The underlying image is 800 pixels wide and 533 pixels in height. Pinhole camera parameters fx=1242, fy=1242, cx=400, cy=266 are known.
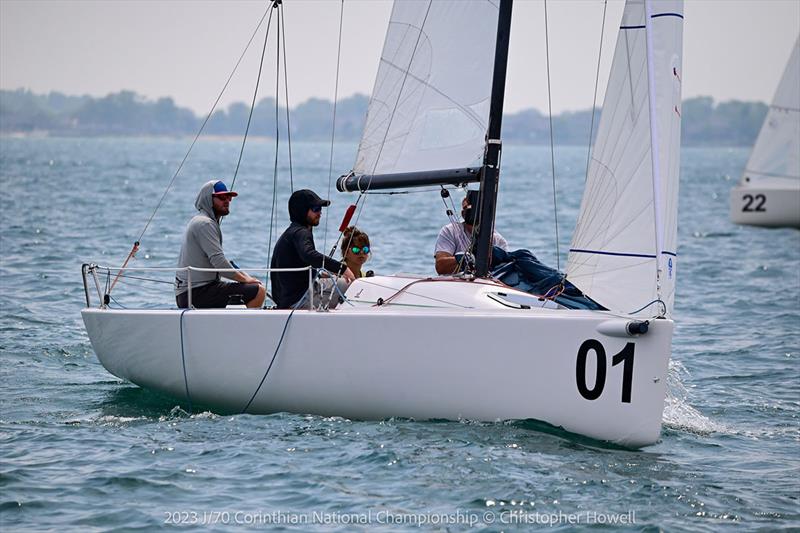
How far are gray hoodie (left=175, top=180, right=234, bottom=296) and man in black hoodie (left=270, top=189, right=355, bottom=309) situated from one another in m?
0.40

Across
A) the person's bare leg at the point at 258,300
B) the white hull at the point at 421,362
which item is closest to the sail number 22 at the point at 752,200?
the white hull at the point at 421,362

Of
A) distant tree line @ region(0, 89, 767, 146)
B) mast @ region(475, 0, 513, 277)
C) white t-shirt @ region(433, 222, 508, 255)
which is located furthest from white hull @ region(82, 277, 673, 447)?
distant tree line @ region(0, 89, 767, 146)

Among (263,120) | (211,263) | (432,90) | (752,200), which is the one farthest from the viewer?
(263,120)

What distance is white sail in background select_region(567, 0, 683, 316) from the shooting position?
7.87 metres

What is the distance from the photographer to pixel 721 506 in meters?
6.71

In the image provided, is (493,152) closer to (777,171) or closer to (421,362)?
(421,362)

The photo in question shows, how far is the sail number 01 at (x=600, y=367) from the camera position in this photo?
726 centimetres

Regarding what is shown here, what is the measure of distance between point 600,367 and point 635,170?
4.73 feet

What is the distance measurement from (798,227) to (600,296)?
21.0m

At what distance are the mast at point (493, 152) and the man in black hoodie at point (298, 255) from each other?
37.7 inches

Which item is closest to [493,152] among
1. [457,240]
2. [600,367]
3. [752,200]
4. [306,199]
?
[457,240]

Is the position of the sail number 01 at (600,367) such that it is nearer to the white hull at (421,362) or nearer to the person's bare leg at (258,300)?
the white hull at (421,362)

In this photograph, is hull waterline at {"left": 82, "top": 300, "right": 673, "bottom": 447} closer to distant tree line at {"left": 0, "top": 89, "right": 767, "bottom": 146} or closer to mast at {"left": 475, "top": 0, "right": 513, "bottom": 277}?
mast at {"left": 475, "top": 0, "right": 513, "bottom": 277}

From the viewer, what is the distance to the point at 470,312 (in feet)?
24.8
